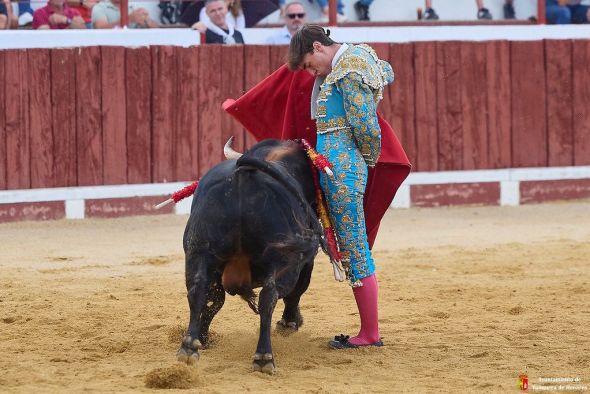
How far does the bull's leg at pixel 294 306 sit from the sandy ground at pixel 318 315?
88mm

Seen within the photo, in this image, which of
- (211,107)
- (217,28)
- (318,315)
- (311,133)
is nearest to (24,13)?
(217,28)

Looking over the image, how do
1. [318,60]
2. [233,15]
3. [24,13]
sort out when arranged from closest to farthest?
A: [318,60], [24,13], [233,15]

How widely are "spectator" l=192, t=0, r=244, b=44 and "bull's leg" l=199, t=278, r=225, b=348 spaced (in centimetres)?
527

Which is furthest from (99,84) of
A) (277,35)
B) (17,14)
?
(277,35)

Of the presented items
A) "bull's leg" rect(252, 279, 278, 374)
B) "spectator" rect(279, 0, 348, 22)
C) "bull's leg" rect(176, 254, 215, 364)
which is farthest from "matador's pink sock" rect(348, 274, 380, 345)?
"spectator" rect(279, 0, 348, 22)

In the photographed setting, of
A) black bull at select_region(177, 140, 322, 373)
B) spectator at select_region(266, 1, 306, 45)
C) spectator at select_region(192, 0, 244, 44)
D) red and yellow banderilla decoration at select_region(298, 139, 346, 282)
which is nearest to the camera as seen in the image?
black bull at select_region(177, 140, 322, 373)

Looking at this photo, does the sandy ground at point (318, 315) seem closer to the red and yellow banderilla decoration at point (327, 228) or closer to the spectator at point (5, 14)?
the red and yellow banderilla decoration at point (327, 228)

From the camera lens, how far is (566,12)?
11.1 meters

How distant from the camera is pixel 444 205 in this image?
10.2 m

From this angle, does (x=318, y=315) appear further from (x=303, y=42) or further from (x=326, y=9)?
(x=326, y=9)

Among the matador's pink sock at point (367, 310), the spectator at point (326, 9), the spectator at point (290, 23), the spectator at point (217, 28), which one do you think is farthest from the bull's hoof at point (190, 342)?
the spectator at point (326, 9)

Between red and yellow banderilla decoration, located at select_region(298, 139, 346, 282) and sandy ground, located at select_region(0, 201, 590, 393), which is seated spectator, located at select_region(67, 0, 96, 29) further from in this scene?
red and yellow banderilla decoration, located at select_region(298, 139, 346, 282)

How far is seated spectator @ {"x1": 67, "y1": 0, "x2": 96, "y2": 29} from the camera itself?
9672 millimetres

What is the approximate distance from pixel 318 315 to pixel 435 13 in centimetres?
563
